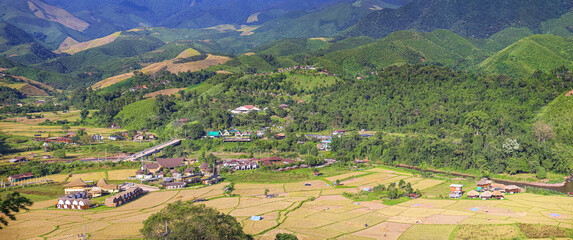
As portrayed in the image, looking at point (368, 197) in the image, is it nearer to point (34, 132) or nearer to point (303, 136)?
point (303, 136)

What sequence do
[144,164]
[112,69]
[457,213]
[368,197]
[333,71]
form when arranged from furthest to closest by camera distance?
[112,69] → [333,71] → [144,164] → [368,197] → [457,213]

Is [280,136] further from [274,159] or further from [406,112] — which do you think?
[406,112]

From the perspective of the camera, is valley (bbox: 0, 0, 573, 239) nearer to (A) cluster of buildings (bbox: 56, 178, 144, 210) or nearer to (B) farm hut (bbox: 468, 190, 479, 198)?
(A) cluster of buildings (bbox: 56, 178, 144, 210)

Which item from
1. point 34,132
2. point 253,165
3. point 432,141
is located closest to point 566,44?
point 432,141

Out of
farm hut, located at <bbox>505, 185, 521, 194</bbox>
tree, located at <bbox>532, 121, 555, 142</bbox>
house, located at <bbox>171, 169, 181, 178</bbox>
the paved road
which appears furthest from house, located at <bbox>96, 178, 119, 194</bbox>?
tree, located at <bbox>532, 121, 555, 142</bbox>

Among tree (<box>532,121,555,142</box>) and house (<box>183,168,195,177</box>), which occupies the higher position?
tree (<box>532,121,555,142</box>)

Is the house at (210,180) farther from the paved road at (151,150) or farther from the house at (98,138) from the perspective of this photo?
the house at (98,138)

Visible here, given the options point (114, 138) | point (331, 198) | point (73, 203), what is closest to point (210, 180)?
point (331, 198)
